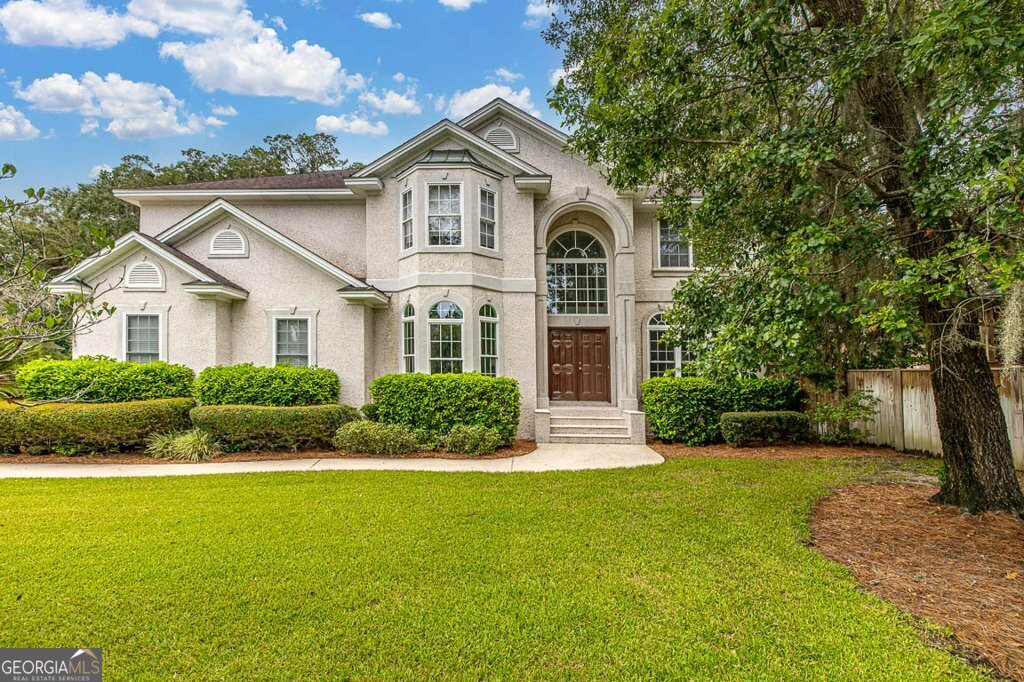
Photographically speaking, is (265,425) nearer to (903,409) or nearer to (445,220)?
(445,220)

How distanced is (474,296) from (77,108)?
17170 mm

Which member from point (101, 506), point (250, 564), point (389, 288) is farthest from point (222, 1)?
point (250, 564)

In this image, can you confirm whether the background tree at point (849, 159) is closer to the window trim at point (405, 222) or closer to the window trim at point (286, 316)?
the window trim at point (405, 222)

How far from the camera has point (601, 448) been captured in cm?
1048

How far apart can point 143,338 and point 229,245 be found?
10.2ft

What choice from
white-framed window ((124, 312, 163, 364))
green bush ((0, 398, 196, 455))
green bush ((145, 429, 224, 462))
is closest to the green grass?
green bush ((145, 429, 224, 462))

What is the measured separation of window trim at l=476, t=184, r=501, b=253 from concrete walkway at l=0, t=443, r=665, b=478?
18.4 ft

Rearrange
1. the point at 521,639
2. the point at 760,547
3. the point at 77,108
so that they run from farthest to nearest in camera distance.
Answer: the point at 77,108 < the point at 760,547 < the point at 521,639

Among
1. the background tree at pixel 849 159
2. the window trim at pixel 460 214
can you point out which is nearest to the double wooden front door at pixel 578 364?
the window trim at pixel 460 214

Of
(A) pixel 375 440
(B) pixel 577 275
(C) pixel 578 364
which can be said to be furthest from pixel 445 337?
(B) pixel 577 275

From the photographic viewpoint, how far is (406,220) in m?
12.1

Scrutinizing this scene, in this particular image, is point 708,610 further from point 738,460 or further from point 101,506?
point 101,506

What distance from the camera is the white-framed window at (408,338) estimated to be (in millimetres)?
11672

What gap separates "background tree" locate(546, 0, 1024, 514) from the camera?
3.87m
